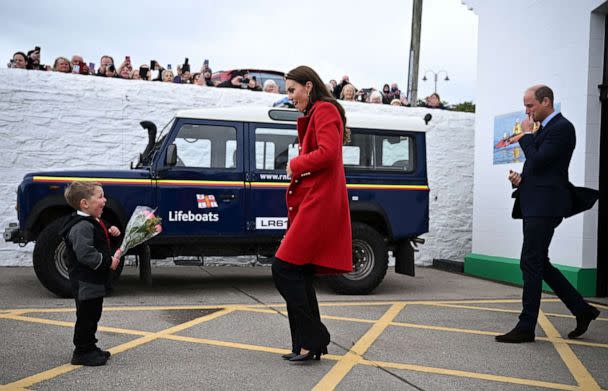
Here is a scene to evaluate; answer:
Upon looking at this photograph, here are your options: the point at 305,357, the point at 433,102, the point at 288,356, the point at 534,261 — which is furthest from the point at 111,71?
the point at 534,261

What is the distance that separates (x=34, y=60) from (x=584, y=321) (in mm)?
8720

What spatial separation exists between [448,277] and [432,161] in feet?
8.29

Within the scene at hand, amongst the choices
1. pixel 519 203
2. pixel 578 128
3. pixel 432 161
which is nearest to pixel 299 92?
pixel 519 203

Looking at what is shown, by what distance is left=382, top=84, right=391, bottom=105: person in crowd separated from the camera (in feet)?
41.8

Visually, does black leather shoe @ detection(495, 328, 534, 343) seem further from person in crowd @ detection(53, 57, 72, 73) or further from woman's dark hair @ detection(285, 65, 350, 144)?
person in crowd @ detection(53, 57, 72, 73)

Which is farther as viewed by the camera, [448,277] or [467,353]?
[448,277]

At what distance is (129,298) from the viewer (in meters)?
6.93

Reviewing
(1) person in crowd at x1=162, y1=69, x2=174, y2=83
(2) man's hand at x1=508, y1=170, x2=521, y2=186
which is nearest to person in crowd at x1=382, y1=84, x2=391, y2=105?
(1) person in crowd at x1=162, y1=69, x2=174, y2=83

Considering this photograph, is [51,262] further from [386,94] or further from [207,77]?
[386,94]

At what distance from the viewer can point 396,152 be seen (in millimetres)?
8070

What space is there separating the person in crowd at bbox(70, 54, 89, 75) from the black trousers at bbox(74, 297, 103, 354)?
23.2 feet

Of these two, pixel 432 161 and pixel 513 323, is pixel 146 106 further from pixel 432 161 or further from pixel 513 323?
pixel 513 323

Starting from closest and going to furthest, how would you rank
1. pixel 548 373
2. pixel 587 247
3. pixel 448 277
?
pixel 548 373, pixel 587 247, pixel 448 277

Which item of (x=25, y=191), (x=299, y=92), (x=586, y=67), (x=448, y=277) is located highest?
(x=586, y=67)
